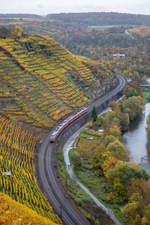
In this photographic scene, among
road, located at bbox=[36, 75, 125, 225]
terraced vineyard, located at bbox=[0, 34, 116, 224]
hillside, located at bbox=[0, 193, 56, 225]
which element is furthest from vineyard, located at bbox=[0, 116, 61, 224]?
hillside, located at bbox=[0, 193, 56, 225]

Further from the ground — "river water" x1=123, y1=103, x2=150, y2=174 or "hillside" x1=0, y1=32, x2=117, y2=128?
"hillside" x1=0, y1=32, x2=117, y2=128

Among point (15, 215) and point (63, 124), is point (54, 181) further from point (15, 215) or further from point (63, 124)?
point (63, 124)

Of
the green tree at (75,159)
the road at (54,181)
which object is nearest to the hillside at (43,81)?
the road at (54,181)

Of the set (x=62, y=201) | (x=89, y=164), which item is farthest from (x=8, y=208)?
(x=89, y=164)

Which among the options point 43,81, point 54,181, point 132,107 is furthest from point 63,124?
point 132,107

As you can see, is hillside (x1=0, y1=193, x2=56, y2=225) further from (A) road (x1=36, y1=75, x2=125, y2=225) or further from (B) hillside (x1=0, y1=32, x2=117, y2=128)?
(B) hillside (x1=0, y1=32, x2=117, y2=128)

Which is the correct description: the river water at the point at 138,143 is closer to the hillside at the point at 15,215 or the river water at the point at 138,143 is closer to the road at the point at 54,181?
the road at the point at 54,181
